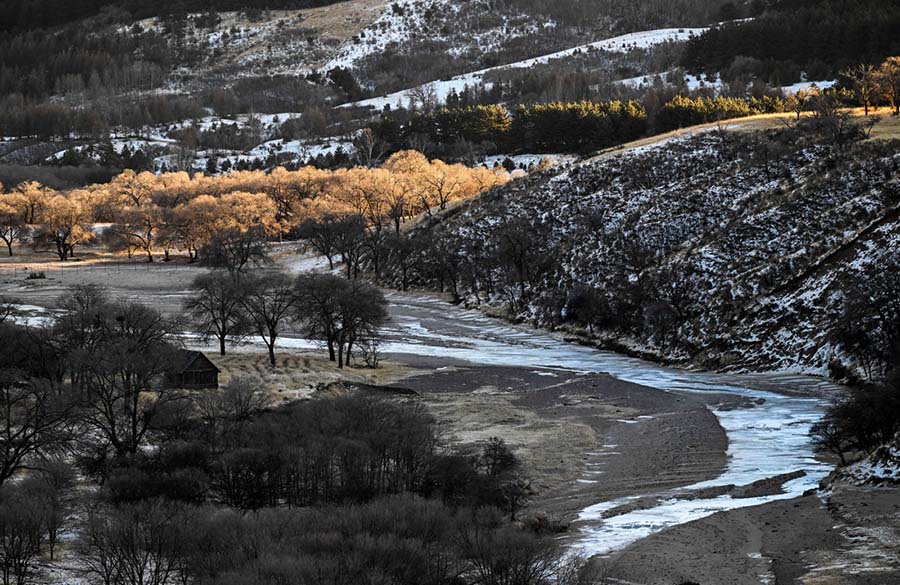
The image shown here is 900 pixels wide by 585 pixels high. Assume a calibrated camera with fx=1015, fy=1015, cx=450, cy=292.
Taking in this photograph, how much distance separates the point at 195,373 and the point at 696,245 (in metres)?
37.9

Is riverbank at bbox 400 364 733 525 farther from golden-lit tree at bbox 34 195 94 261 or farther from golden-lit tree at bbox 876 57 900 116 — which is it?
golden-lit tree at bbox 34 195 94 261

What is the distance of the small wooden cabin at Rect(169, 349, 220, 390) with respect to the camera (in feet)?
151

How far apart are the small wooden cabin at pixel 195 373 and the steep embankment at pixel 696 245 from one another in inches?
1075

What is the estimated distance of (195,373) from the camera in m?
47.7

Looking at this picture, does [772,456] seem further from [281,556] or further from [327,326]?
[327,326]

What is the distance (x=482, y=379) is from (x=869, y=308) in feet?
65.6

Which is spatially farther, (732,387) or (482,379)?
(482,379)

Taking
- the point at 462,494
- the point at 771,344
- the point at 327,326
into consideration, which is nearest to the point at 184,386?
the point at 327,326

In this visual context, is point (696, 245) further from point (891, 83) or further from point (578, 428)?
point (891, 83)

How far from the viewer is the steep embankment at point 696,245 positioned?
5753cm

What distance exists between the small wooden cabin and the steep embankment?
27.3 metres

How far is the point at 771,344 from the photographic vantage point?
5603 cm

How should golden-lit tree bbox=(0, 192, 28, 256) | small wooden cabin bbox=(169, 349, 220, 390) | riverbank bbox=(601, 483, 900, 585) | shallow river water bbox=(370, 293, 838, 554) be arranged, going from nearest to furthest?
riverbank bbox=(601, 483, 900, 585)
shallow river water bbox=(370, 293, 838, 554)
small wooden cabin bbox=(169, 349, 220, 390)
golden-lit tree bbox=(0, 192, 28, 256)

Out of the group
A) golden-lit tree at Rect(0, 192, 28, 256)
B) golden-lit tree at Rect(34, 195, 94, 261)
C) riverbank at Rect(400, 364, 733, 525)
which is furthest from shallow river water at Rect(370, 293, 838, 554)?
golden-lit tree at Rect(0, 192, 28, 256)
